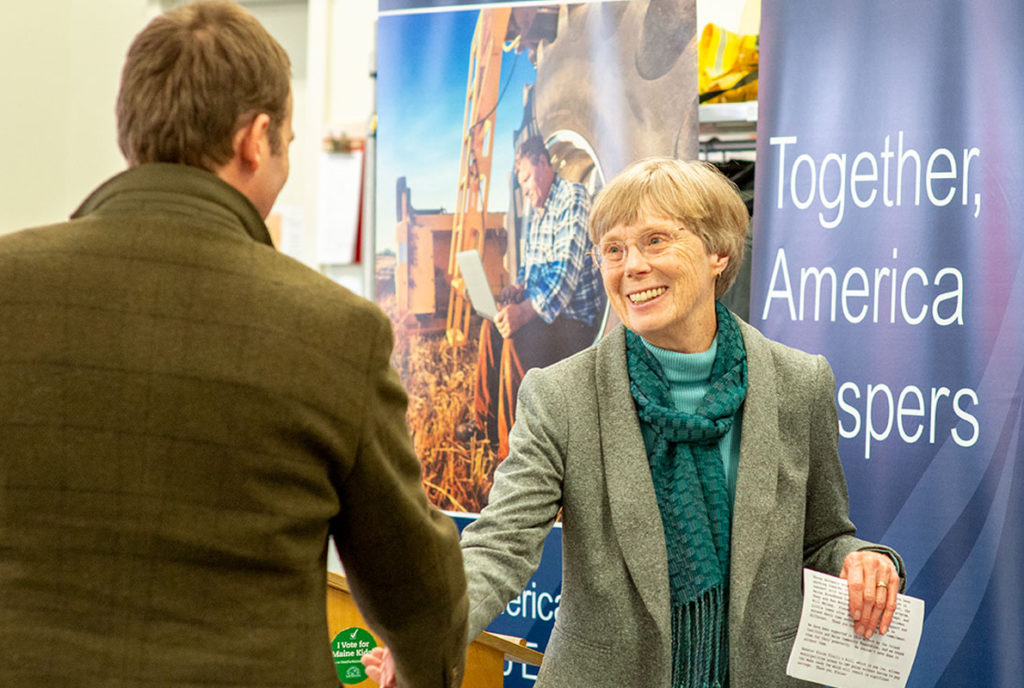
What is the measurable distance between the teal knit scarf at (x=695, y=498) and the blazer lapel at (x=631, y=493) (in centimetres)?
3

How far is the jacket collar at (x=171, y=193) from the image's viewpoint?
1072 millimetres

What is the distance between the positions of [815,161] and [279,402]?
2039 mm

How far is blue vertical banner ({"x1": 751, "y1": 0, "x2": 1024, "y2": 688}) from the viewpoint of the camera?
2.55 metres

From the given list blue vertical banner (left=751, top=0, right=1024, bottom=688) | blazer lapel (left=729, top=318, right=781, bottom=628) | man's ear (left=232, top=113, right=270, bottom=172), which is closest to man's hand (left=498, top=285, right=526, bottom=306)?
blue vertical banner (left=751, top=0, right=1024, bottom=688)

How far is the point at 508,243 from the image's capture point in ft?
10.1

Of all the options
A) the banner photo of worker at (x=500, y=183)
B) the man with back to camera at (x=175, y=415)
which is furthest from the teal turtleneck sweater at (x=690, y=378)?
the banner photo of worker at (x=500, y=183)

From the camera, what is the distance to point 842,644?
170cm

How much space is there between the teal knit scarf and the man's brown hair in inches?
36.9

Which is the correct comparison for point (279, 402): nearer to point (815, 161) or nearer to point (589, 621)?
point (589, 621)

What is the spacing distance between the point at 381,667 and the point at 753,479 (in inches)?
26.3

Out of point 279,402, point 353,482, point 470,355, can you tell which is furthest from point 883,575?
point 470,355

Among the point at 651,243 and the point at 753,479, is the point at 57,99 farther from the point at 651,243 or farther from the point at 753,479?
the point at 753,479

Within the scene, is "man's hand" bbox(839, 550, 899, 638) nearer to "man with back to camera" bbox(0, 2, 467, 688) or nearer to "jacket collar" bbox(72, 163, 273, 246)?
"man with back to camera" bbox(0, 2, 467, 688)

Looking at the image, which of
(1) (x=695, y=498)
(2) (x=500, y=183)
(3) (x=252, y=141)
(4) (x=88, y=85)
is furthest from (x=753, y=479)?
(4) (x=88, y=85)
